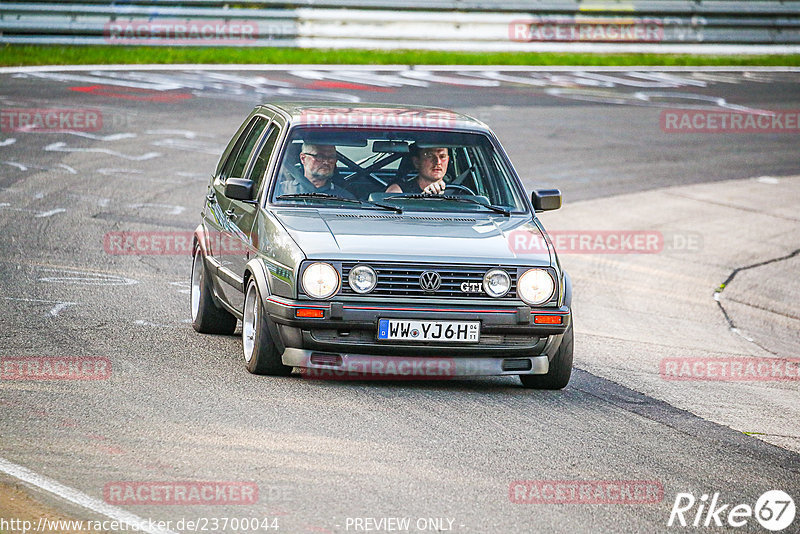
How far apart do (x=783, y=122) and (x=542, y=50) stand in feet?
22.2

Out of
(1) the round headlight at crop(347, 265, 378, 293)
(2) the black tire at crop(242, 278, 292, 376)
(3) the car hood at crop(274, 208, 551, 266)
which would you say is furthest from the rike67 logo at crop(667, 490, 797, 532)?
(2) the black tire at crop(242, 278, 292, 376)

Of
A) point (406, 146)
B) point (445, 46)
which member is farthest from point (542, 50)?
point (406, 146)

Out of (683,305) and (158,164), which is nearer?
(683,305)

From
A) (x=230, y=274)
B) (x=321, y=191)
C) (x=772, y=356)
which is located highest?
(x=321, y=191)

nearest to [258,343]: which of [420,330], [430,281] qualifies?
[420,330]

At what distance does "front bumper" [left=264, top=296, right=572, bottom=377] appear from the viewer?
734cm

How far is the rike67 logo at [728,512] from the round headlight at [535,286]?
6.43 feet

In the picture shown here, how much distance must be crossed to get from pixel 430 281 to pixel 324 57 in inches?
775

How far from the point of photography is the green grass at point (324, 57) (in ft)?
79.3

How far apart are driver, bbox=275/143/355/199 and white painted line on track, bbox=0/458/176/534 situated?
3071 mm

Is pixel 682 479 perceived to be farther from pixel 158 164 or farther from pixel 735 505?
pixel 158 164

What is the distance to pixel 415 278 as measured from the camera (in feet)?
24.3

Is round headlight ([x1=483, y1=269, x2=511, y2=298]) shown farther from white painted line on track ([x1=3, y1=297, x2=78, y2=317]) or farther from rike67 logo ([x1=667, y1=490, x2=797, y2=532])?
white painted line on track ([x1=3, y1=297, x2=78, y2=317])

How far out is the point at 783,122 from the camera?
943 inches
